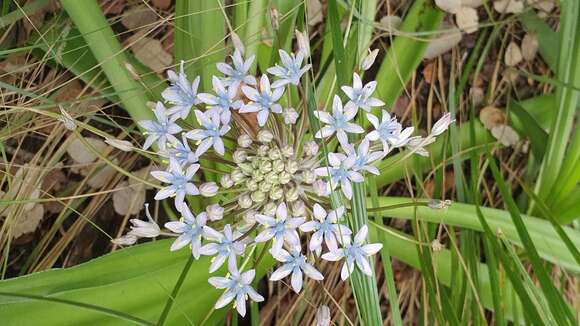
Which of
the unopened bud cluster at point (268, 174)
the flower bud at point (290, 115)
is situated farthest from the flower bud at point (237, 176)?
the flower bud at point (290, 115)

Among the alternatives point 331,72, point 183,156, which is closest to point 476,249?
point 331,72

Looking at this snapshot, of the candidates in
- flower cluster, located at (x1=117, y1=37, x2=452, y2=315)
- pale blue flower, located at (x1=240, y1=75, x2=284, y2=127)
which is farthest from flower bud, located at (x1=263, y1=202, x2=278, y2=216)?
pale blue flower, located at (x1=240, y1=75, x2=284, y2=127)

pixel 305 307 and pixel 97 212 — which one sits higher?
pixel 97 212

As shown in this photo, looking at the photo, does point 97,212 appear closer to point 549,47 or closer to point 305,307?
point 305,307

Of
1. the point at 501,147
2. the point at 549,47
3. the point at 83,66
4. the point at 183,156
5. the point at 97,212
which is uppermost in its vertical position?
the point at 83,66

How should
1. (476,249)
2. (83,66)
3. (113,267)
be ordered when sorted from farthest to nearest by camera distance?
(476,249) < (83,66) < (113,267)

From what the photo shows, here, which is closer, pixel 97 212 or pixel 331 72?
pixel 331 72
